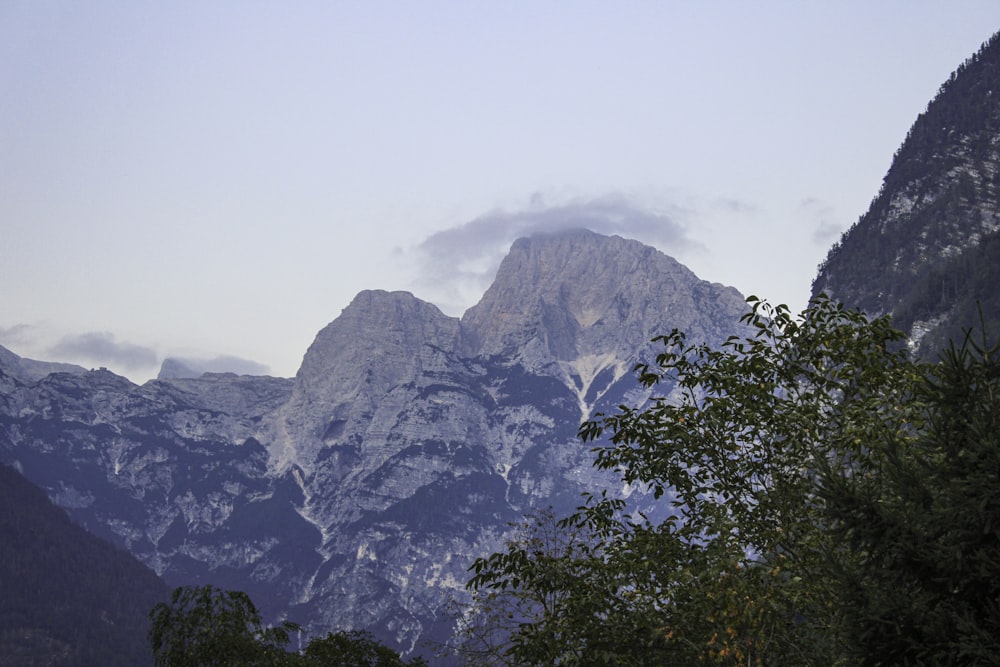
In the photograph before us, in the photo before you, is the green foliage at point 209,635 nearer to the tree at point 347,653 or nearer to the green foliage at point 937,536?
the tree at point 347,653

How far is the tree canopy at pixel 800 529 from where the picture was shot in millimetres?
18016

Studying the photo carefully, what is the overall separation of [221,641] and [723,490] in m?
34.0

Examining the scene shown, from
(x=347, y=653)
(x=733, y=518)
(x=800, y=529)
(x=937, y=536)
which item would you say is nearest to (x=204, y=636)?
(x=347, y=653)

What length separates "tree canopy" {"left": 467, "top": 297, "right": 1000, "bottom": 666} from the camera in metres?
18.0

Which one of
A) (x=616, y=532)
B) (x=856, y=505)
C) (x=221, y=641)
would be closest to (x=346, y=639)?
(x=221, y=641)

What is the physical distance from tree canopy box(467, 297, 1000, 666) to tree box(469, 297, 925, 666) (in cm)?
6

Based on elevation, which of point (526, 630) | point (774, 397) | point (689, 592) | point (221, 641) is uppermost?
point (774, 397)

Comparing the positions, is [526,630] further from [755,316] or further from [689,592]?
[755,316]

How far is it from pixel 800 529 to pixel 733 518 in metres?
1.96

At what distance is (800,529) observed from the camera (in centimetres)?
2594

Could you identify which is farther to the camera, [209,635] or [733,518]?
[209,635]

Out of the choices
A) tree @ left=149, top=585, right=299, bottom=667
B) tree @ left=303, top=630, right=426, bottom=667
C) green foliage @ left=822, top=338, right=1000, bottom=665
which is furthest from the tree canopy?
tree @ left=303, top=630, right=426, bottom=667

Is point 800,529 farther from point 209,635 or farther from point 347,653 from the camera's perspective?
point 347,653

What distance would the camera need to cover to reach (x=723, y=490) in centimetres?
2742
